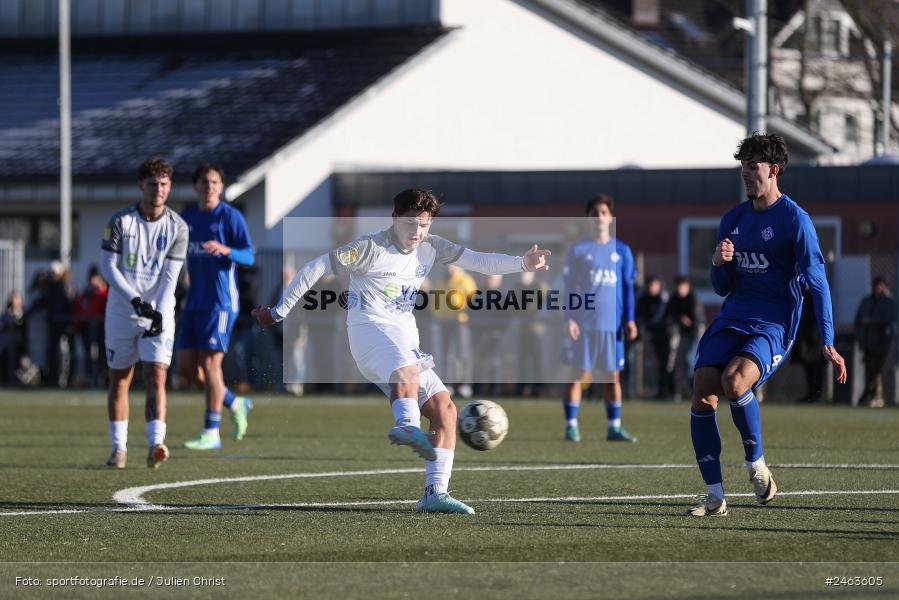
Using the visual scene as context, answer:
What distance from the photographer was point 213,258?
1420 cm

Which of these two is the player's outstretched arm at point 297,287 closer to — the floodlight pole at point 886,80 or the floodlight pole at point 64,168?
the floodlight pole at point 64,168

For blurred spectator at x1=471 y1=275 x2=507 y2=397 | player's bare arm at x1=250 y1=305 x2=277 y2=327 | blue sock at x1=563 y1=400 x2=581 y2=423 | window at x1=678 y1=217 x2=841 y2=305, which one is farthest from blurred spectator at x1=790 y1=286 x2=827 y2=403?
player's bare arm at x1=250 y1=305 x2=277 y2=327

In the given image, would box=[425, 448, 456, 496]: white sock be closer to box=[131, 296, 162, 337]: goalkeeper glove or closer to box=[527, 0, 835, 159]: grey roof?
box=[131, 296, 162, 337]: goalkeeper glove

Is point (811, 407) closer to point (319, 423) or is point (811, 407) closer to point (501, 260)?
point (319, 423)

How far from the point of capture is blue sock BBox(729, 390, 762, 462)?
9414 mm

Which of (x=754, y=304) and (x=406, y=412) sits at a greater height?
(x=754, y=304)

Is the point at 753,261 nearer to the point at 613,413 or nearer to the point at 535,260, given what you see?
the point at 535,260

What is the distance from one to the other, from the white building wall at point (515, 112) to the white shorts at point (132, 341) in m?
20.1

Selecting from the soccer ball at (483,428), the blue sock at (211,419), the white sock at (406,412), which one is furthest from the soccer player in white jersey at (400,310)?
the blue sock at (211,419)

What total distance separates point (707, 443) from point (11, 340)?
64.8 feet

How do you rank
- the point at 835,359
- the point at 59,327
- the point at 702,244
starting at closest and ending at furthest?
the point at 835,359, the point at 59,327, the point at 702,244

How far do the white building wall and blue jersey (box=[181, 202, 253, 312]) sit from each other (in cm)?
1837

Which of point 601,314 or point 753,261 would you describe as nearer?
point 753,261

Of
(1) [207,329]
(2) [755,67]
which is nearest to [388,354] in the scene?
(1) [207,329]
